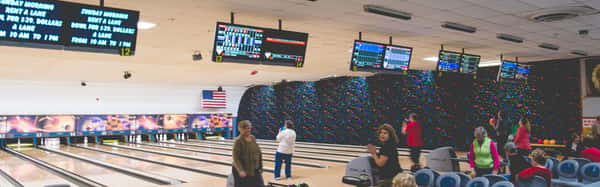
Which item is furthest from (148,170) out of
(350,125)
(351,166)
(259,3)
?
(350,125)

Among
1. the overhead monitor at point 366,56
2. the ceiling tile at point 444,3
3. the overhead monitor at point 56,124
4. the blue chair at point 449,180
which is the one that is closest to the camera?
the blue chair at point 449,180

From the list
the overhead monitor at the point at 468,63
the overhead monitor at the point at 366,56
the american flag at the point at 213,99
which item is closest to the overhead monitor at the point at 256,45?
the overhead monitor at the point at 366,56

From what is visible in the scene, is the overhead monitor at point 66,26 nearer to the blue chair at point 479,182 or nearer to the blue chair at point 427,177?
the blue chair at point 427,177

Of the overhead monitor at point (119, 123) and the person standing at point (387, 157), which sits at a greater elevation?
the person standing at point (387, 157)

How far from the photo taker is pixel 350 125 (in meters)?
15.8

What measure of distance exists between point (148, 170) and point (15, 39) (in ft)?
20.7

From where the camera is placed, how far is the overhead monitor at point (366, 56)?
641cm

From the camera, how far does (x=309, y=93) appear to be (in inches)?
681

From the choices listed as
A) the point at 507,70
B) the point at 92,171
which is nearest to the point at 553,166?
the point at 507,70

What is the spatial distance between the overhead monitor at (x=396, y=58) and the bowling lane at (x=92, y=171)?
14.1 ft

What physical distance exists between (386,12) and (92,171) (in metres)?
7.07

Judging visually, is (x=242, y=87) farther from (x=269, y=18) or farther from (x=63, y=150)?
(x=269, y=18)

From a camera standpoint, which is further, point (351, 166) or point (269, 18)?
point (351, 166)

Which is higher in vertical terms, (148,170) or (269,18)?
(269,18)
